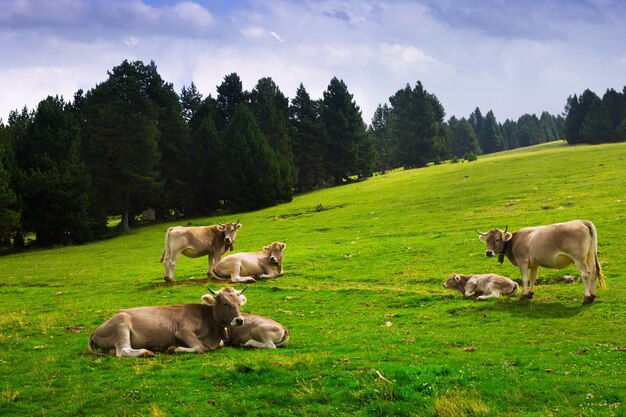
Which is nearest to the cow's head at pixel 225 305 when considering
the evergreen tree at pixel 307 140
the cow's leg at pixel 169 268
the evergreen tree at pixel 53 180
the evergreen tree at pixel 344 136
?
the cow's leg at pixel 169 268

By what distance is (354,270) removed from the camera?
76.5ft

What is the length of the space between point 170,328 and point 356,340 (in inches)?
159

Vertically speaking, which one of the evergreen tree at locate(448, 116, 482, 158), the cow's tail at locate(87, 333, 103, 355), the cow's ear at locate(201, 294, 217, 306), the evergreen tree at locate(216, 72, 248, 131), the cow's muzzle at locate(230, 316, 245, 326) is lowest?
the cow's tail at locate(87, 333, 103, 355)

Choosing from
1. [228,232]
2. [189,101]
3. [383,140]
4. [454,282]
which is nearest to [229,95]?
[189,101]

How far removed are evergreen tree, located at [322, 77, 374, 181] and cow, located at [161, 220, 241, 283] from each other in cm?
5831

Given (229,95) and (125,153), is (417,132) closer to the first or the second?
(229,95)

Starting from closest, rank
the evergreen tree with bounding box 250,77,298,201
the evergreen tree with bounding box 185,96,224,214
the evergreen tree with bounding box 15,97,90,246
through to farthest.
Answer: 1. the evergreen tree with bounding box 15,97,90,246
2. the evergreen tree with bounding box 185,96,224,214
3. the evergreen tree with bounding box 250,77,298,201

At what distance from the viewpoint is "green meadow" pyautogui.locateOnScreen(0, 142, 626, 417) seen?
8188mm

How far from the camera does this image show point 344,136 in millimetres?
82125

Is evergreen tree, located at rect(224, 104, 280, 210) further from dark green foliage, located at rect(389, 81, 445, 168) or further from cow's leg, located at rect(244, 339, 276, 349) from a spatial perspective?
cow's leg, located at rect(244, 339, 276, 349)

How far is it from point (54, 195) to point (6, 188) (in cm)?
408

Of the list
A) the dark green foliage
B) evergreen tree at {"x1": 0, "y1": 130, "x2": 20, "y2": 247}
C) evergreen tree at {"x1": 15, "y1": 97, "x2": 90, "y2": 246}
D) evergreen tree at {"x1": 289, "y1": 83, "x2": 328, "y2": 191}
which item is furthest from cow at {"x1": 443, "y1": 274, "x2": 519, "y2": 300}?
the dark green foliage

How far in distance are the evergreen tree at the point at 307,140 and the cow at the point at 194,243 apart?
54244mm

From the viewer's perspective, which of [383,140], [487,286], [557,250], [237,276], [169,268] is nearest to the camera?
[557,250]
